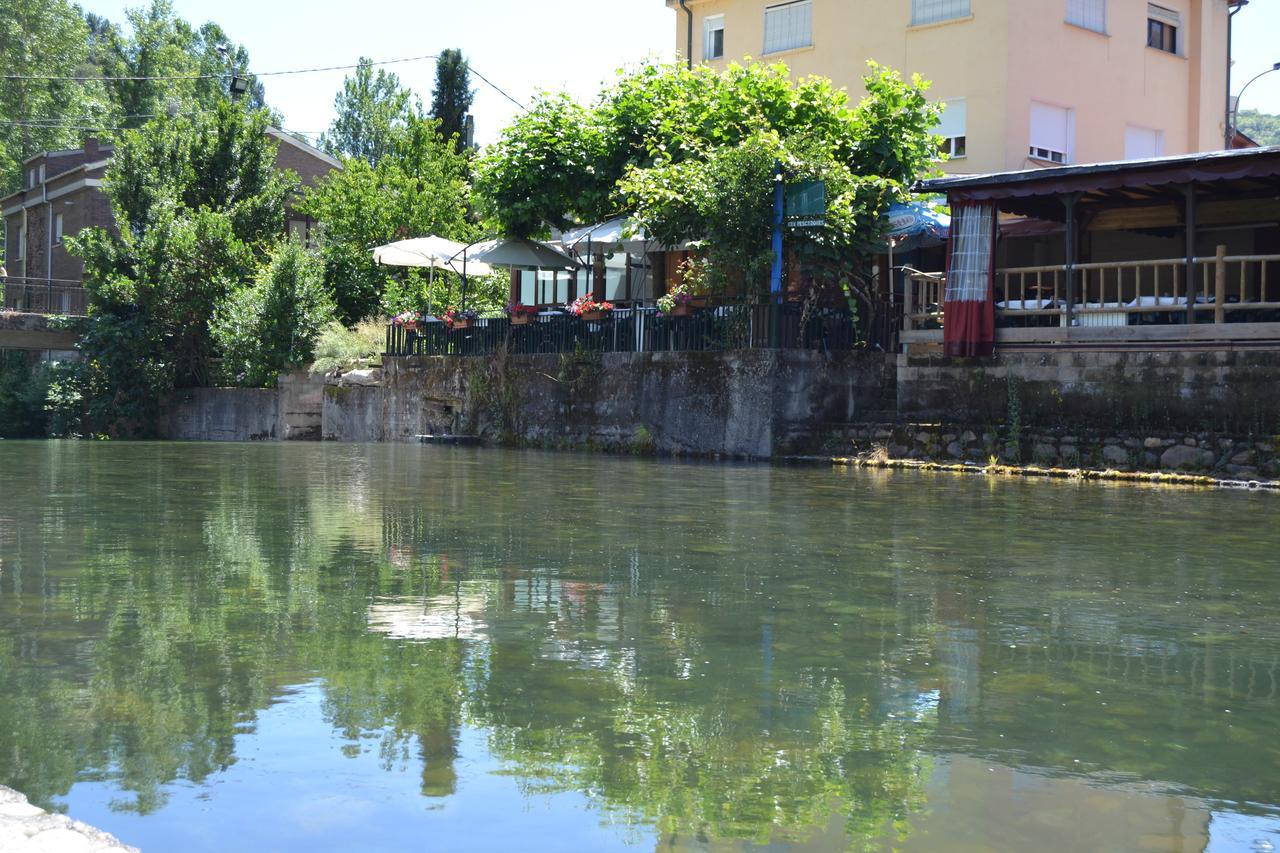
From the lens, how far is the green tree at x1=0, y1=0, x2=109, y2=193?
213 feet

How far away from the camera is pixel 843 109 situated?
23656 millimetres

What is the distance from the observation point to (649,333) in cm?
2297

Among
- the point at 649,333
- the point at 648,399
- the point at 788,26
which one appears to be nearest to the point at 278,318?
the point at 649,333

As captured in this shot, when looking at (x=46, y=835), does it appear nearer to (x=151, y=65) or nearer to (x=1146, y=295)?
(x=1146, y=295)

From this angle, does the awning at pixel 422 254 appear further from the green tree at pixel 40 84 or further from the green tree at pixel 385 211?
the green tree at pixel 40 84

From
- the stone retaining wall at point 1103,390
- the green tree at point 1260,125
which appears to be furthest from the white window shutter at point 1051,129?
the green tree at point 1260,125

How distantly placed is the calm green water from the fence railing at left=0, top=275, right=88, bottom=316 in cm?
3609

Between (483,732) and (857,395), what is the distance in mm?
17346

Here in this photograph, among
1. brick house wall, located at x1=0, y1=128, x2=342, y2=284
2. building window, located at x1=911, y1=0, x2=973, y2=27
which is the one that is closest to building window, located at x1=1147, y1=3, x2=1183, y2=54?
building window, located at x1=911, y1=0, x2=973, y2=27

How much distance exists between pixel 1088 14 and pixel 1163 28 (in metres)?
3.17

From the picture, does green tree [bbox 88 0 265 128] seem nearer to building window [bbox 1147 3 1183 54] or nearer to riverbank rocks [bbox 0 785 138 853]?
building window [bbox 1147 3 1183 54]

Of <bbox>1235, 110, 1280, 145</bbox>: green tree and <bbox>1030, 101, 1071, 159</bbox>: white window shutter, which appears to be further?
<bbox>1235, 110, 1280, 145</bbox>: green tree

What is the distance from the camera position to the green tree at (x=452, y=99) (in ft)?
166

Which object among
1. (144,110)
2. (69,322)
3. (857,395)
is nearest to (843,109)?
(857,395)
